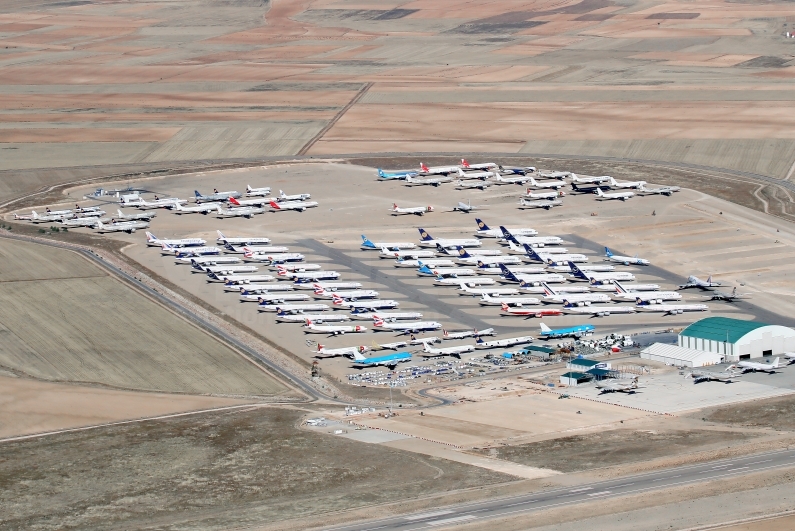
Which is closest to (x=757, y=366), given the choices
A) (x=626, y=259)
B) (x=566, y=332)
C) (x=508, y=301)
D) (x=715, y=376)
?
(x=715, y=376)

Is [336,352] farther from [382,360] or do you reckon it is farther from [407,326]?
[407,326]

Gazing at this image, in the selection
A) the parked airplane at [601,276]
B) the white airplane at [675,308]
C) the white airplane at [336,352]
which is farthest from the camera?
the parked airplane at [601,276]

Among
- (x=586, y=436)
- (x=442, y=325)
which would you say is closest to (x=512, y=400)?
(x=586, y=436)

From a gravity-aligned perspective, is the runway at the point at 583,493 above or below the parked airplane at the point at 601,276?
below

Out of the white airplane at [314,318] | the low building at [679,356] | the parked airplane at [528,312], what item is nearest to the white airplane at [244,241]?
the white airplane at [314,318]

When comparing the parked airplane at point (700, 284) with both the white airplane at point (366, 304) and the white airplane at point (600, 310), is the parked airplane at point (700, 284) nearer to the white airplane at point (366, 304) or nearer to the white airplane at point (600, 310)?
the white airplane at point (600, 310)

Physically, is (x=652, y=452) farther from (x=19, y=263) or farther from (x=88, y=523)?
(x=19, y=263)

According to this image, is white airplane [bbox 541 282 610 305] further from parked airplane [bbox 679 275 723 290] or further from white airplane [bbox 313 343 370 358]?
white airplane [bbox 313 343 370 358]
